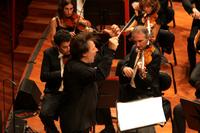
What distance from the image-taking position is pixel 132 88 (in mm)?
4422

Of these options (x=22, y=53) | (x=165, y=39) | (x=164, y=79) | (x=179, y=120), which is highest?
(x=165, y=39)

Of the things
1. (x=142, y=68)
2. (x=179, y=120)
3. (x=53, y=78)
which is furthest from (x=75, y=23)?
(x=179, y=120)

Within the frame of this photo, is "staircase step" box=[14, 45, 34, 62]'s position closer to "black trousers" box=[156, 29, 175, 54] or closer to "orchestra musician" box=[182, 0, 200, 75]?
"black trousers" box=[156, 29, 175, 54]

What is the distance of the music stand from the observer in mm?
3527

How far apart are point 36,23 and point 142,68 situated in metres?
3.11

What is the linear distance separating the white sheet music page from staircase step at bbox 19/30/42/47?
3486 mm

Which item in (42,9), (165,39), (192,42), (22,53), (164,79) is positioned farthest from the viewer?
(42,9)

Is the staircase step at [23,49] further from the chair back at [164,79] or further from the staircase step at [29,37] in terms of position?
the chair back at [164,79]

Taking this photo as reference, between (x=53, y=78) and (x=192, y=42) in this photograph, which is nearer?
(x=53, y=78)

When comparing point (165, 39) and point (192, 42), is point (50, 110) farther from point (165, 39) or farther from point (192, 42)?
point (192, 42)

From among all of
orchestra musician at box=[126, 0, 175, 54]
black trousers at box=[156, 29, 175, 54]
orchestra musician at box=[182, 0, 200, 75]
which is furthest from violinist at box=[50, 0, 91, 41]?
orchestra musician at box=[182, 0, 200, 75]

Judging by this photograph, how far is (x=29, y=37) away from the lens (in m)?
6.95

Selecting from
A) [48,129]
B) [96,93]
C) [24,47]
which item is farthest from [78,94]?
[24,47]

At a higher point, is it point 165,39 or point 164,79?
point 165,39
